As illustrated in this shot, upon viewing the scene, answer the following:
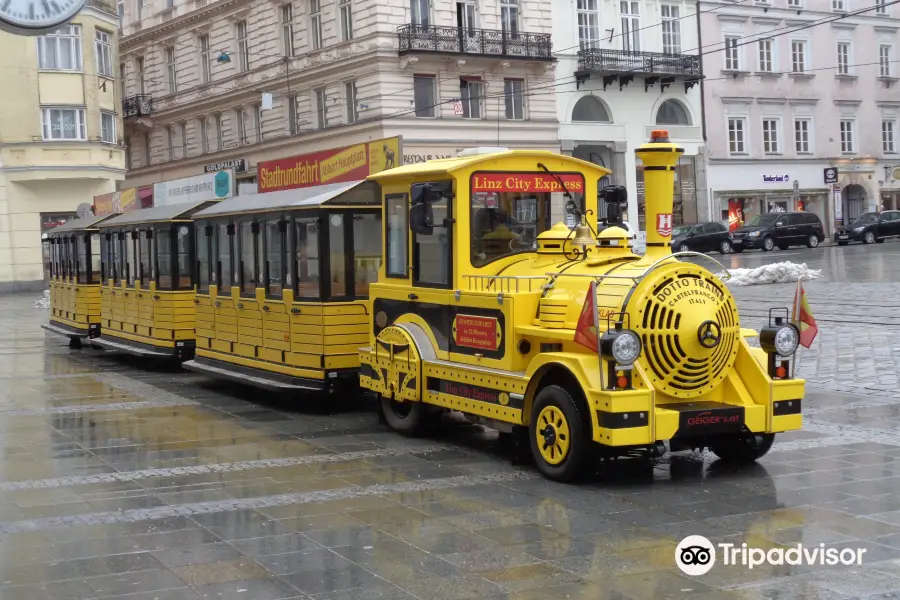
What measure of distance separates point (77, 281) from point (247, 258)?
9.20m

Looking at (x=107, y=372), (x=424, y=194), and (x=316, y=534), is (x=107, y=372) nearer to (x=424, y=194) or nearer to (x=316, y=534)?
(x=424, y=194)

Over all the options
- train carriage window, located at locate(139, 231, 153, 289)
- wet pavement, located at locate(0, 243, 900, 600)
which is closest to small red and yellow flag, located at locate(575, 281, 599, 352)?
wet pavement, located at locate(0, 243, 900, 600)

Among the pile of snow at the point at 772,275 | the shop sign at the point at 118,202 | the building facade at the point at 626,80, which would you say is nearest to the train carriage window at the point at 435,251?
the shop sign at the point at 118,202

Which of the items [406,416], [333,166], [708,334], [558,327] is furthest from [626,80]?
[708,334]

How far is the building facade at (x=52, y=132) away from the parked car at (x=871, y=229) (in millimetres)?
29326

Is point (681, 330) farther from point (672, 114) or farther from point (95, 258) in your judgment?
point (672, 114)

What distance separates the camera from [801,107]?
52.5m

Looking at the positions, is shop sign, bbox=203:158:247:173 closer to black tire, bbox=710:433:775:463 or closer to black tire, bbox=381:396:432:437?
black tire, bbox=381:396:432:437

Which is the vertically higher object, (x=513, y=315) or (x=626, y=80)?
(x=626, y=80)

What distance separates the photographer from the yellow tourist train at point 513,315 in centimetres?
873

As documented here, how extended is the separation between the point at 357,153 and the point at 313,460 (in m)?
4.53

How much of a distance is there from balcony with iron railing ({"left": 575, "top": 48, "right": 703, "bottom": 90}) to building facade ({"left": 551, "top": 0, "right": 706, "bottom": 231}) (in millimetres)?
39

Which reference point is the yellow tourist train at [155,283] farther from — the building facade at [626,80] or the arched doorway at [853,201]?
the arched doorway at [853,201]

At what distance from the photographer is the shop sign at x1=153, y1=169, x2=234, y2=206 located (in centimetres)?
1758
